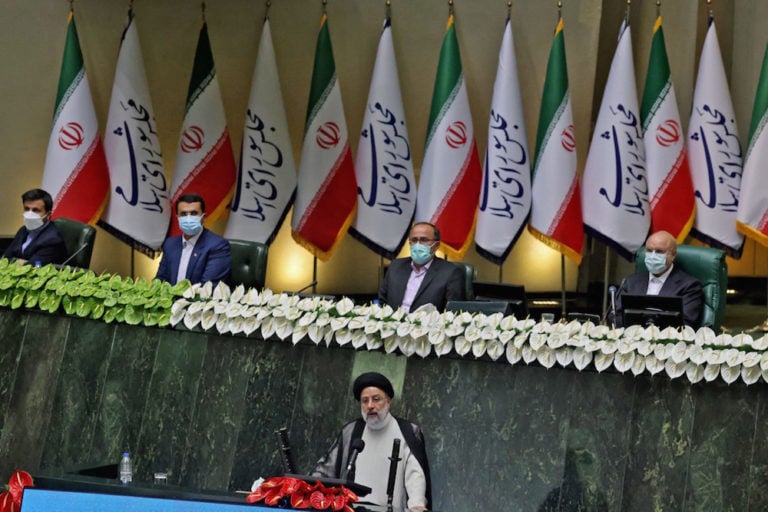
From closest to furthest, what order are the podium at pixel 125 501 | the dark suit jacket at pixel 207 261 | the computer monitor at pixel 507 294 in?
the podium at pixel 125 501 → the computer monitor at pixel 507 294 → the dark suit jacket at pixel 207 261

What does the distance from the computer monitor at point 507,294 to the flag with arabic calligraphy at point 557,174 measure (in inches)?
121

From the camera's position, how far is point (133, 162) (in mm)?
10359

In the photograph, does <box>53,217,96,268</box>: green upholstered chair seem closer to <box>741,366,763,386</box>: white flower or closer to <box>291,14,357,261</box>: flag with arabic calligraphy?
<box>291,14,357,261</box>: flag with arabic calligraphy

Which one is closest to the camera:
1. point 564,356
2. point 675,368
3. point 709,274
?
point 675,368

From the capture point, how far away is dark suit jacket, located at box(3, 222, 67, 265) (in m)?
8.36

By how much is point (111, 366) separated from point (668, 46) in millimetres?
5743

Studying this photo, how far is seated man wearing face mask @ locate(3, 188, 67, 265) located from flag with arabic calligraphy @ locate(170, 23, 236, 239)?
197 cm

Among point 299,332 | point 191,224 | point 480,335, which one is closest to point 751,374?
point 480,335

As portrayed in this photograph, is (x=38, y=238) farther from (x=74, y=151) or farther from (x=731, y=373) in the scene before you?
(x=731, y=373)

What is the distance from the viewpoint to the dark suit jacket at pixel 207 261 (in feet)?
26.5

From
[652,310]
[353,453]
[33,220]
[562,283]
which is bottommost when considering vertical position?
[353,453]

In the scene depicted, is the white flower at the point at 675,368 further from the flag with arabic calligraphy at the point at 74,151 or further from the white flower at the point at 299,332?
the flag with arabic calligraphy at the point at 74,151

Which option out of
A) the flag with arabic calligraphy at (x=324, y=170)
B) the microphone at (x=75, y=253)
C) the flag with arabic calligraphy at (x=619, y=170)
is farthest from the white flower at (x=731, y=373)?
the flag with arabic calligraphy at (x=324, y=170)

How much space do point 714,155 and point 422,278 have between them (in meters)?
3.21
